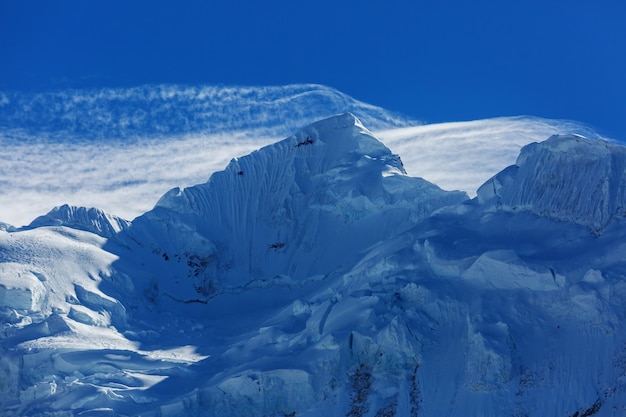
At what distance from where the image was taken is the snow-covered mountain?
102625mm

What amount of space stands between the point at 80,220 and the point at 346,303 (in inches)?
1561

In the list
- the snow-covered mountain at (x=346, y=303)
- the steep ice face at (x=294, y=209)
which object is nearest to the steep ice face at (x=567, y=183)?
the snow-covered mountain at (x=346, y=303)

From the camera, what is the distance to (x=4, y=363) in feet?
375

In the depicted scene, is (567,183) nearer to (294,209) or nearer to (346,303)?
(346,303)

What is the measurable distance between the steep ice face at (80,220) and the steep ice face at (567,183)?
43233mm

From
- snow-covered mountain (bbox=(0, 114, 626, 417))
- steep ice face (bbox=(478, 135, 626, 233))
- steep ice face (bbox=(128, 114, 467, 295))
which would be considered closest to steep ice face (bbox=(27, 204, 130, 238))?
snow-covered mountain (bbox=(0, 114, 626, 417))

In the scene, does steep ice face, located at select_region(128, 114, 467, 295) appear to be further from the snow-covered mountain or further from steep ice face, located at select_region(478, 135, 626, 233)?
steep ice face, located at select_region(478, 135, 626, 233)

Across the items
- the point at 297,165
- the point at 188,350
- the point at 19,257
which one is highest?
the point at 297,165

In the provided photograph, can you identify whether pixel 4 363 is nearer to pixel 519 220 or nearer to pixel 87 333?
pixel 87 333

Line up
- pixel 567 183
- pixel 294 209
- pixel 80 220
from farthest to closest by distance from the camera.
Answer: pixel 294 209 < pixel 80 220 < pixel 567 183

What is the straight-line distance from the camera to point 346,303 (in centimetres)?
11262

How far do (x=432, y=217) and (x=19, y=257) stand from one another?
135 ft

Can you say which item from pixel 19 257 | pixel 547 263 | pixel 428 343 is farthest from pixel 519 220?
pixel 19 257

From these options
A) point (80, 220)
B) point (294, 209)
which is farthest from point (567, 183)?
point (80, 220)
